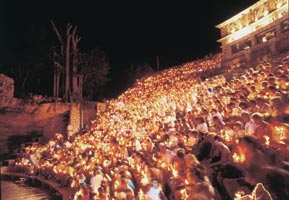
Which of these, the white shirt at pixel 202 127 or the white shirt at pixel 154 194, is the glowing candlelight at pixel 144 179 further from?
the white shirt at pixel 202 127

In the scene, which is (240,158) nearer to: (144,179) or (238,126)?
(238,126)

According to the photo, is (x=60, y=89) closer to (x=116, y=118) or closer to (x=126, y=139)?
(x=116, y=118)

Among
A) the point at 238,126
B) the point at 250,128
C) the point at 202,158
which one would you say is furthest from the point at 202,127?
the point at 250,128

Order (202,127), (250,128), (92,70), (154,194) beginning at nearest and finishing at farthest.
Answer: (154,194), (250,128), (202,127), (92,70)

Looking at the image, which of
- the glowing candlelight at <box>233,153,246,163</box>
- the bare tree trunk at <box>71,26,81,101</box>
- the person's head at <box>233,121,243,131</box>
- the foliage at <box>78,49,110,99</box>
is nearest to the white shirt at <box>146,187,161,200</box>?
the glowing candlelight at <box>233,153,246,163</box>

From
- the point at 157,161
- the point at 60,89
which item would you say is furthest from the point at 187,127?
the point at 60,89

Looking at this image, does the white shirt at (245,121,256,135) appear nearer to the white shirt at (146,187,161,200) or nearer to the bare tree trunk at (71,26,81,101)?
the white shirt at (146,187,161,200)

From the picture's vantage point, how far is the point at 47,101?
22172 mm

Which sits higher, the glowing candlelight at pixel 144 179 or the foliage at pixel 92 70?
the foliage at pixel 92 70

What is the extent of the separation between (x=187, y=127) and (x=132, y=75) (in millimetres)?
28084

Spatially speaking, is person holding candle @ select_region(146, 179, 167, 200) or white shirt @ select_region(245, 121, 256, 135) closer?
person holding candle @ select_region(146, 179, 167, 200)

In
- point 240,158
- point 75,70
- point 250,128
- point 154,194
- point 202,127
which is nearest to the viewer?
point 240,158

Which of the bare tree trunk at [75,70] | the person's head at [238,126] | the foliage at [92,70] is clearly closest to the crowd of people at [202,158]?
the person's head at [238,126]

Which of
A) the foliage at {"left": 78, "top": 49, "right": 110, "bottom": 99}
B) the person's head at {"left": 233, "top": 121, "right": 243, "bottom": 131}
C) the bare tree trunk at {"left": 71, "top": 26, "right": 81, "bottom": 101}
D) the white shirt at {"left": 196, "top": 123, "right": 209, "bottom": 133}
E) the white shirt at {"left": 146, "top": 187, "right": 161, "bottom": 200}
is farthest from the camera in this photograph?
the foliage at {"left": 78, "top": 49, "right": 110, "bottom": 99}
